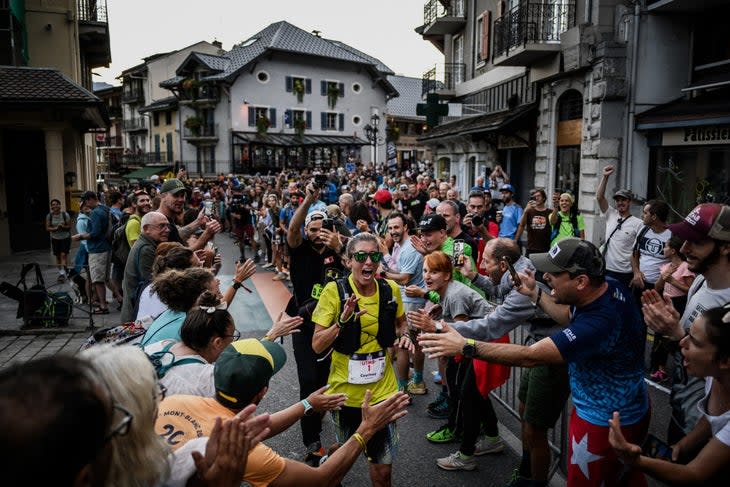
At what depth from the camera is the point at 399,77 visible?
67.2 m

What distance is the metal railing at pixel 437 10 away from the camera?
24.9 m

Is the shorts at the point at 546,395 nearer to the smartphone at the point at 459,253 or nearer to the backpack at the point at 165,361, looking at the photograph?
the smartphone at the point at 459,253

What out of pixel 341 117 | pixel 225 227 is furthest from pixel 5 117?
pixel 341 117

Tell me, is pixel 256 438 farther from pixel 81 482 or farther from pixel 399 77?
pixel 399 77

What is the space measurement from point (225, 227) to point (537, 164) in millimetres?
13718

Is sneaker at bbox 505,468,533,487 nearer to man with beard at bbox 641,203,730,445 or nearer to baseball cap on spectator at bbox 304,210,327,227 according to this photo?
man with beard at bbox 641,203,730,445

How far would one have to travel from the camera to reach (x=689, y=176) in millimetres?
12633

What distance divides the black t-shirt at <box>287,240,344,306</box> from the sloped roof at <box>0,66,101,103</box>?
11.3 metres

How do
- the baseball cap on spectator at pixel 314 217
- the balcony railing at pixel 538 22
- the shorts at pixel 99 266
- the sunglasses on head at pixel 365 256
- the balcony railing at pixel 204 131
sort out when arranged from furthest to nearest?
the balcony railing at pixel 204 131 → the balcony railing at pixel 538 22 → the shorts at pixel 99 266 → the baseball cap on spectator at pixel 314 217 → the sunglasses on head at pixel 365 256

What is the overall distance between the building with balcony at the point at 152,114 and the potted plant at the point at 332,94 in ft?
48.6

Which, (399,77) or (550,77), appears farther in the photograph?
(399,77)

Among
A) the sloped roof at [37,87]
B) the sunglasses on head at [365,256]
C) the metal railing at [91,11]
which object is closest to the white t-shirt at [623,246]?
the sunglasses on head at [365,256]

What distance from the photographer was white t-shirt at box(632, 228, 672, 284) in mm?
6719

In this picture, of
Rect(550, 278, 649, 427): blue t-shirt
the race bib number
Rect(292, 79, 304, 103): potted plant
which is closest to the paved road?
the race bib number
